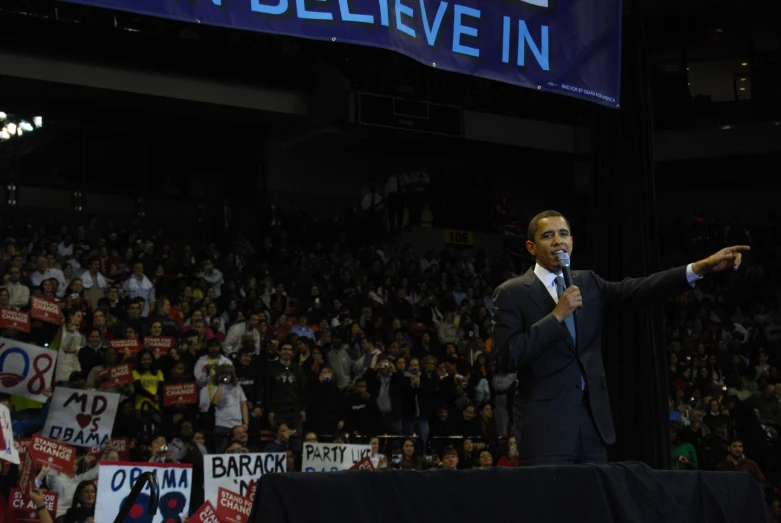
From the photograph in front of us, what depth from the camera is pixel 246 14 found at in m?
4.38

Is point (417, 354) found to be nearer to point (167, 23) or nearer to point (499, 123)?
point (167, 23)

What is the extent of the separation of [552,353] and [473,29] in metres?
1.86

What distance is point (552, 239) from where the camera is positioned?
3949 mm

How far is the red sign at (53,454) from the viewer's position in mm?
8773

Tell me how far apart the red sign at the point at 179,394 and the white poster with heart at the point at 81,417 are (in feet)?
2.51

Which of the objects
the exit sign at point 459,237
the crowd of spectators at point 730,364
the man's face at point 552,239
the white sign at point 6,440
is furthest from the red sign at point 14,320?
the exit sign at point 459,237

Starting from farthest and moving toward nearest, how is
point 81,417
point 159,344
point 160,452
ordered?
point 159,344
point 81,417
point 160,452

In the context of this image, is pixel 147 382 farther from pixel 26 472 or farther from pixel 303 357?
pixel 303 357

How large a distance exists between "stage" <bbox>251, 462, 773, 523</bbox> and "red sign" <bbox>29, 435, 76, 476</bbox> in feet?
21.8

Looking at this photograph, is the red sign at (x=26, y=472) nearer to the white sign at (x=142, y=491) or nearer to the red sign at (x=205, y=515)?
the white sign at (x=142, y=491)

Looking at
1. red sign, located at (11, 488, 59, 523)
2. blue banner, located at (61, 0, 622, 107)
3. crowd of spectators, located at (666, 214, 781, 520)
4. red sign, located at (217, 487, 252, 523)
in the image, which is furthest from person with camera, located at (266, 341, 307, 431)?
blue banner, located at (61, 0, 622, 107)

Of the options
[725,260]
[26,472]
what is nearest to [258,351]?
[26,472]

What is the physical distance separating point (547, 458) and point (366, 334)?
37.0ft

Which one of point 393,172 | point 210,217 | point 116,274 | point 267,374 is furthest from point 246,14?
point 393,172
